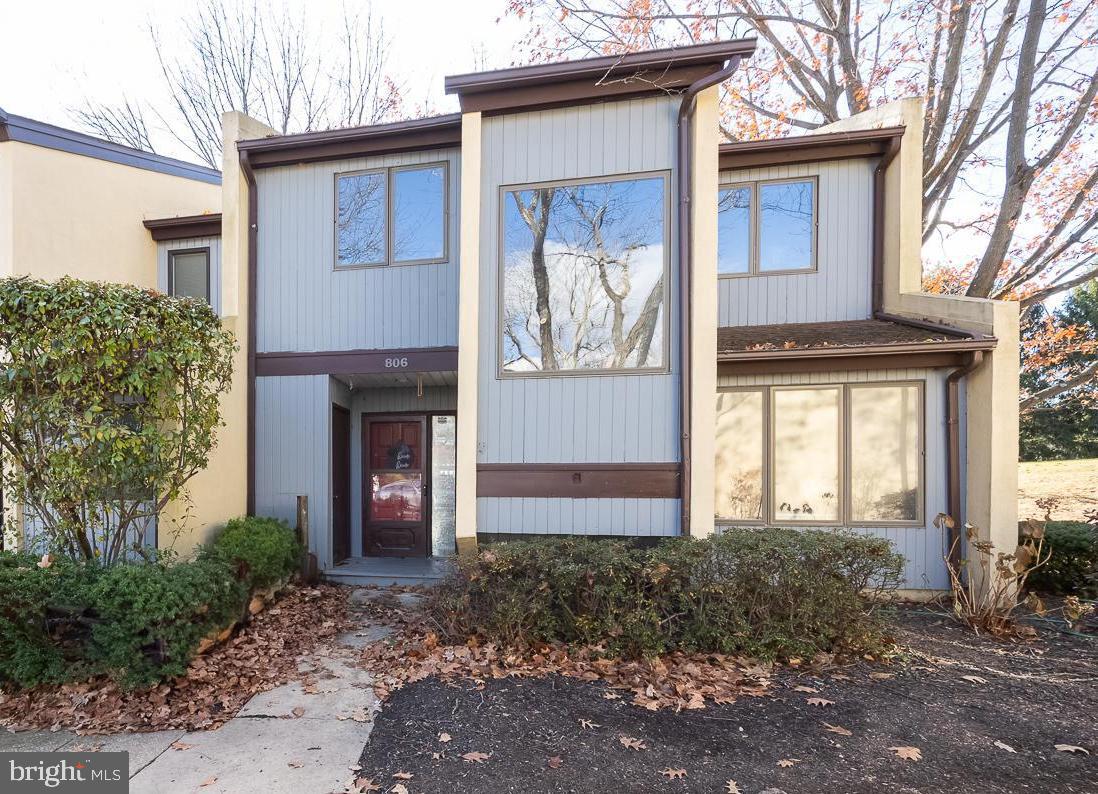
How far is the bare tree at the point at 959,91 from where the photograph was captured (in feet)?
28.3

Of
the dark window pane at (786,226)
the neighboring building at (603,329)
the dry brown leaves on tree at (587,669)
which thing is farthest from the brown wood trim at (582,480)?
the dark window pane at (786,226)

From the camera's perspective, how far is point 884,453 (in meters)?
6.41

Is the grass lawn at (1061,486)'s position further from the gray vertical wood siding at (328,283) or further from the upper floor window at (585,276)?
the gray vertical wood siding at (328,283)

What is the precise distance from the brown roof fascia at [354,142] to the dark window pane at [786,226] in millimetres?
4269

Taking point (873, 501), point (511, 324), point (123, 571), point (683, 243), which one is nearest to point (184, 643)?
point (123, 571)

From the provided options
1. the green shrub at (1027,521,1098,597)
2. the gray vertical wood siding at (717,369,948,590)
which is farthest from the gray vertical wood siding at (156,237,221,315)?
the green shrub at (1027,521,1098,597)

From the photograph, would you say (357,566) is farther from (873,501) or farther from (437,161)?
(873,501)

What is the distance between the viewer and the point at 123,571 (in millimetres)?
4301

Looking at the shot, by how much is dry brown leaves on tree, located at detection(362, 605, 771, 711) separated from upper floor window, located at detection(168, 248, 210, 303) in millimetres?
6657

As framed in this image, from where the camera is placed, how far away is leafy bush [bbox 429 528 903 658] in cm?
437

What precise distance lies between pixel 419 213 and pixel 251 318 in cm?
262

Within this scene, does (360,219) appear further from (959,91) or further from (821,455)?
(959,91)

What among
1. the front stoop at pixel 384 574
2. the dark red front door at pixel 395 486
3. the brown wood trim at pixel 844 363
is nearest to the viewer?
the brown wood trim at pixel 844 363

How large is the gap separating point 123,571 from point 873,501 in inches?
294
